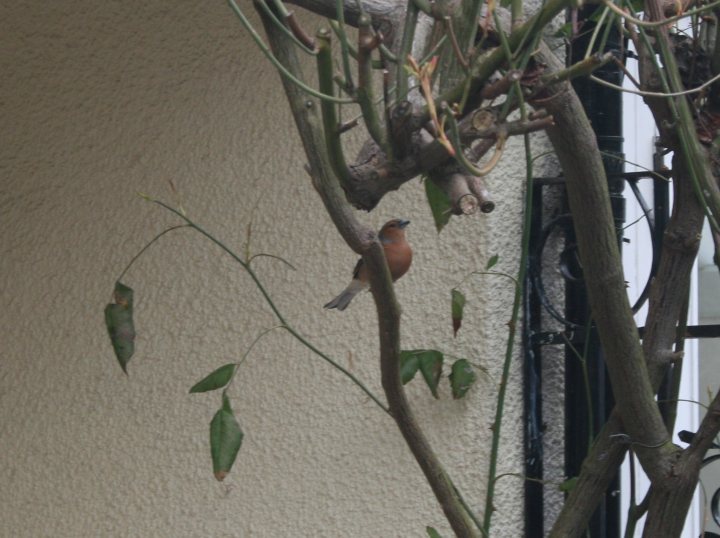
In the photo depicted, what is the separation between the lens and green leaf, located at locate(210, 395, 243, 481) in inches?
72.0

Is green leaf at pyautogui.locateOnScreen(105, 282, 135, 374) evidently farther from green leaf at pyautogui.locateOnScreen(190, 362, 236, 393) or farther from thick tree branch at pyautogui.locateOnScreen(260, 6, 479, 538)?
thick tree branch at pyautogui.locateOnScreen(260, 6, 479, 538)

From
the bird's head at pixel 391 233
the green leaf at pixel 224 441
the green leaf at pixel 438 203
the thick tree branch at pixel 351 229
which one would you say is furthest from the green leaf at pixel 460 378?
the thick tree branch at pixel 351 229

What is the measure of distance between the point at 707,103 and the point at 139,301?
171 centimetres

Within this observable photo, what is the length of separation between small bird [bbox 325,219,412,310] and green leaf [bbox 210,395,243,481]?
0.45m

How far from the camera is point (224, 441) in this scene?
1.84m

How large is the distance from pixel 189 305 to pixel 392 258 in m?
0.98

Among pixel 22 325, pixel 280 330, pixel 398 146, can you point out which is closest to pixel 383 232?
pixel 280 330

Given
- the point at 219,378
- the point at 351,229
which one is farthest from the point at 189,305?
the point at 351,229

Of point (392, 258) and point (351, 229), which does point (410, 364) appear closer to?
point (392, 258)

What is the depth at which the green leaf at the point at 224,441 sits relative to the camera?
1828 mm

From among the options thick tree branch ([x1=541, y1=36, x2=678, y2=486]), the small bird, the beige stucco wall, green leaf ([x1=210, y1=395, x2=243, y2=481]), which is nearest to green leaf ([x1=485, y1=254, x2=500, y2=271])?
the beige stucco wall

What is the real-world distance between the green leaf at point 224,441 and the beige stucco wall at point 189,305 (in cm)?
85

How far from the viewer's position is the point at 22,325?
11.3 feet

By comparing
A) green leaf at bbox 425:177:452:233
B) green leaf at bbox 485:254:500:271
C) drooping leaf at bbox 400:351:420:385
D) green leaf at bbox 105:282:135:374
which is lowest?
green leaf at bbox 105:282:135:374
